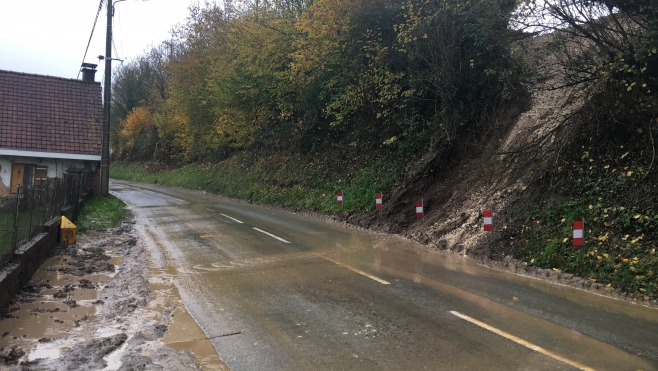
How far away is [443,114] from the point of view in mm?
17203

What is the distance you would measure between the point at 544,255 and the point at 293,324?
234 inches

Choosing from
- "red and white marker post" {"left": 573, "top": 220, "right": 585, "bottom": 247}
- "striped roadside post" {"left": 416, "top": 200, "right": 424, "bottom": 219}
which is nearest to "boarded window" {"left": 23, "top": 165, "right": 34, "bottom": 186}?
"striped roadside post" {"left": 416, "top": 200, "right": 424, "bottom": 219}

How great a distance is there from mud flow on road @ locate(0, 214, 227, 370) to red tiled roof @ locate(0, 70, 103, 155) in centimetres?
1530

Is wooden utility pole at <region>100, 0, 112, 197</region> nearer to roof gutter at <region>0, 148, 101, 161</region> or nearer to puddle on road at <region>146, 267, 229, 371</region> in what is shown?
roof gutter at <region>0, 148, 101, 161</region>

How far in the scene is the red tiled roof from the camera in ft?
72.8

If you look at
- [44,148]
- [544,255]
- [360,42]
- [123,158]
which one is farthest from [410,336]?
[123,158]

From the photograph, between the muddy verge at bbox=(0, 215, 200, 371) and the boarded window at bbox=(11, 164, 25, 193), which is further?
the boarded window at bbox=(11, 164, 25, 193)

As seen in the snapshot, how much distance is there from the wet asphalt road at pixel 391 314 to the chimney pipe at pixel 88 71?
21.3 meters

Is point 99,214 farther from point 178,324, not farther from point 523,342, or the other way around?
point 523,342

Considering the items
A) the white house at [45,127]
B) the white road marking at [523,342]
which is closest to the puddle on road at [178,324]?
the white road marking at [523,342]

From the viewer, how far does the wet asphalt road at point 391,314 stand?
5039mm

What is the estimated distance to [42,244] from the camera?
31.8ft

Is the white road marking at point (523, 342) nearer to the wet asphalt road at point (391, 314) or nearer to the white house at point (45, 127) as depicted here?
the wet asphalt road at point (391, 314)

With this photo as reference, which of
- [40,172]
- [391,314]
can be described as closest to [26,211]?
[391,314]
